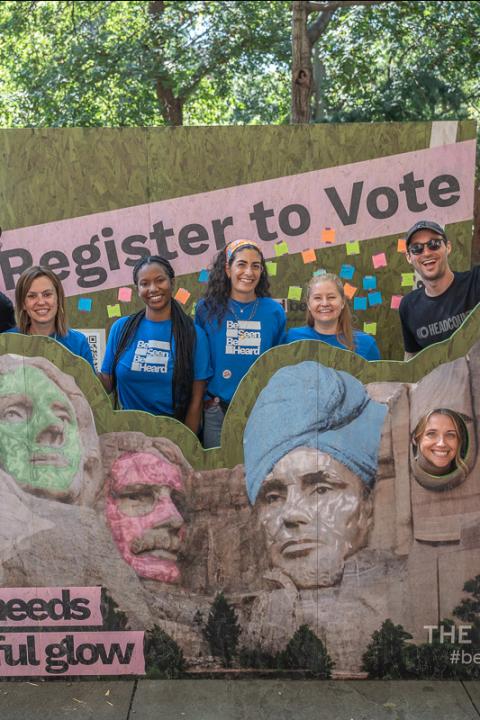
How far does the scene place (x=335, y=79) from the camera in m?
12.6

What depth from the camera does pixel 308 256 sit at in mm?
5262

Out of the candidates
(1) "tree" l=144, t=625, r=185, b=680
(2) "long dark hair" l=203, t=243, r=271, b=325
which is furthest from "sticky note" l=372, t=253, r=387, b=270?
(1) "tree" l=144, t=625, r=185, b=680

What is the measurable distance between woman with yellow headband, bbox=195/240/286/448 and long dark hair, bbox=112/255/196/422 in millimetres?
167

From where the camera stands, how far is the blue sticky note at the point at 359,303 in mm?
5379

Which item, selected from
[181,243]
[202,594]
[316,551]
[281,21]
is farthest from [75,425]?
[281,21]

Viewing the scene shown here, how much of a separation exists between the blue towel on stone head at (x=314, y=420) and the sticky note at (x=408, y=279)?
267cm

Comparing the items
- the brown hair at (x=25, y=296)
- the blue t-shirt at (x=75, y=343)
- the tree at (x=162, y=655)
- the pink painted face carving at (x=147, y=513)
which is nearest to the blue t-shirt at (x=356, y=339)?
the pink painted face carving at (x=147, y=513)

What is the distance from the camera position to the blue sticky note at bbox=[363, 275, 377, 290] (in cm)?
535

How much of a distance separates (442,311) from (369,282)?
6.50 ft

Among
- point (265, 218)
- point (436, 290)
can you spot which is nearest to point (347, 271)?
point (265, 218)

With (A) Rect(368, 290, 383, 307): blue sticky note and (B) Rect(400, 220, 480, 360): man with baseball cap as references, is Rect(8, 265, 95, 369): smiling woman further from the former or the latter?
(A) Rect(368, 290, 383, 307): blue sticky note

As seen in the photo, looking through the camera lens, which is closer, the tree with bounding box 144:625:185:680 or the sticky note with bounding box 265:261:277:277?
the tree with bounding box 144:625:185:680

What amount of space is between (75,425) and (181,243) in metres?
2.56

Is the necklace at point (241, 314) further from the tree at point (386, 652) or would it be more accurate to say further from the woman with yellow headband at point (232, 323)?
the tree at point (386, 652)
